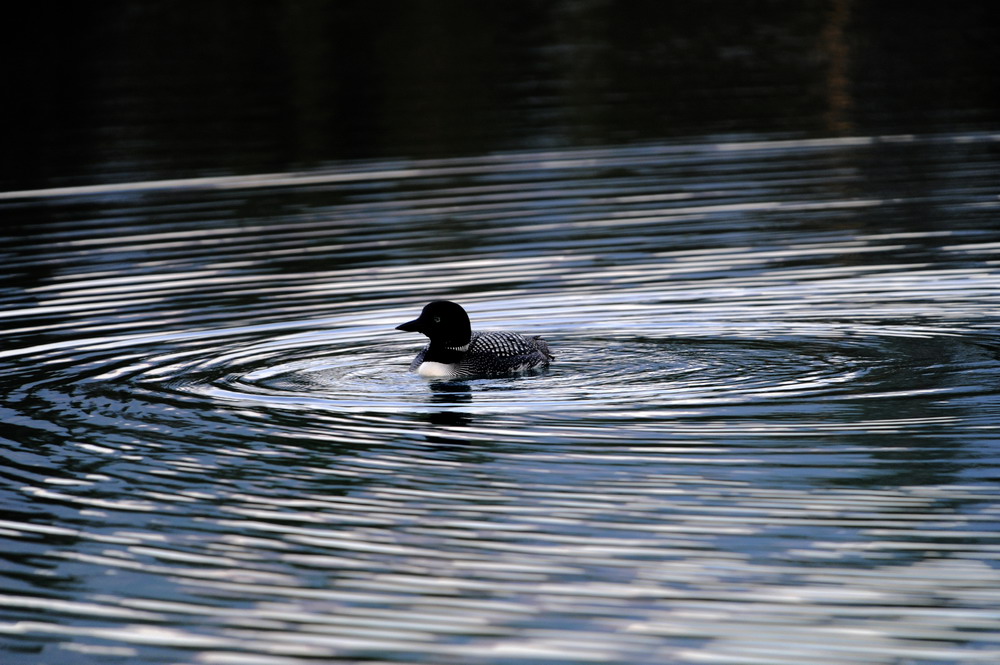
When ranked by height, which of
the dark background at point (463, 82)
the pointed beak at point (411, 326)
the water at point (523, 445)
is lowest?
the water at point (523, 445)

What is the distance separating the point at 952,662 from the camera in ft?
21.5

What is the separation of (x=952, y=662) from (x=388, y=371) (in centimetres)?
661

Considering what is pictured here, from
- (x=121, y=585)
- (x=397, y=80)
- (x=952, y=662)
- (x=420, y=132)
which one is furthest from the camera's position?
(x=397, y=80)

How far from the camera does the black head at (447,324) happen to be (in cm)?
1215

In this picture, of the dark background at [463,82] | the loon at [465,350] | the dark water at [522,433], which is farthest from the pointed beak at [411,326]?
the dark background at [463,82]

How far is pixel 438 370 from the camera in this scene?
1195cm

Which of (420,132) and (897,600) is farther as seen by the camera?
(420,132)

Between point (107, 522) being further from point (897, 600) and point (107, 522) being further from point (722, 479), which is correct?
point (897, 600)

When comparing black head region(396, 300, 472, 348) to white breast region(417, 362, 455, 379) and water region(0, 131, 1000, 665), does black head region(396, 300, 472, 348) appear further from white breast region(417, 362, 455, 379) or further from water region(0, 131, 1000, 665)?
water region(0, 131, 1000, 665)

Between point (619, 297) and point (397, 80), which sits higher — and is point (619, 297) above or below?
below

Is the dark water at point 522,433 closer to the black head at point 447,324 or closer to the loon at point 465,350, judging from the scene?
the loon at point 465,350

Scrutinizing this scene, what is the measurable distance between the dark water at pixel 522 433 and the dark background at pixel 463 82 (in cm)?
559

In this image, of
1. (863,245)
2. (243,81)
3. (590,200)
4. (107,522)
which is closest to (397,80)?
(243,81)

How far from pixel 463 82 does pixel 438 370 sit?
24124mm
